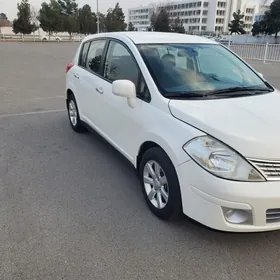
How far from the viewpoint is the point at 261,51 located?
62.3 feet

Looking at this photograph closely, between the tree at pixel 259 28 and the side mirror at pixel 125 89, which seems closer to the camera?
the side mirror at pixel 125 89

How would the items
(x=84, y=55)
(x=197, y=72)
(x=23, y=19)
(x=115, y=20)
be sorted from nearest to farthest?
(x=197, y=72)
(x=84, y=55)
(x=23, y=19)
(x=115, y=20)

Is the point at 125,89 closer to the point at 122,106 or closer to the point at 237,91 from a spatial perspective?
the point at 122,106

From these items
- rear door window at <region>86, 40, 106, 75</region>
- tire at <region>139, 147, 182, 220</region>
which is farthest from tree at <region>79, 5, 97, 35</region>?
tire at <region>139, 147, 182, 220</region>

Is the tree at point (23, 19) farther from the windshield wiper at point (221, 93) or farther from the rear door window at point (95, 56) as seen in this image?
the windshield wiper at point (221, 93)

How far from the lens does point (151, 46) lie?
3.32 meters

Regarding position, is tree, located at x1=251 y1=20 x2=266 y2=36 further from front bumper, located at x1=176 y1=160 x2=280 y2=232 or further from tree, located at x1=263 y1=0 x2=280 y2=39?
front bumper, located at x1=176 y1=160 x2=280 y2=232

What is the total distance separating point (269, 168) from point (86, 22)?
63.6 m

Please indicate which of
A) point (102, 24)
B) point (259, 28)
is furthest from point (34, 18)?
point (259, 28)

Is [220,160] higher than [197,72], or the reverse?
[197,72]

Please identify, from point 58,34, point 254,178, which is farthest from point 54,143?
point 58,34

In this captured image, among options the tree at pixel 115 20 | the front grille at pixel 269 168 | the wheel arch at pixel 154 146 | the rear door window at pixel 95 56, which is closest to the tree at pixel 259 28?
the tree at pixel 115 20

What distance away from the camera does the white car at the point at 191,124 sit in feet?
7.00

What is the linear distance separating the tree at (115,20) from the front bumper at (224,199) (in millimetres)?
62897
